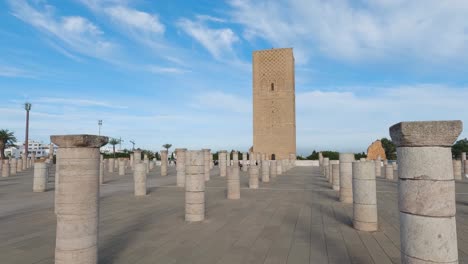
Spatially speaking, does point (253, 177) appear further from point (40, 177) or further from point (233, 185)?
point (40, 177)

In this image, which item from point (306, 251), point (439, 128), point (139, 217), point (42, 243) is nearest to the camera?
point (439, 128)

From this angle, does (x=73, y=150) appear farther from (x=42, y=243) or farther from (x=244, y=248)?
(x=244, y=248)

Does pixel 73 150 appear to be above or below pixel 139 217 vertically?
above

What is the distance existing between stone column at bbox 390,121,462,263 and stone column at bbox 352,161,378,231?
11.9 ft

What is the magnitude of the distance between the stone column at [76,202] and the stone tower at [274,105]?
48.7 m

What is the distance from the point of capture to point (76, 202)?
14.3ft

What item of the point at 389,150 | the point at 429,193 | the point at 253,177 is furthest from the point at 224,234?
the point at 389,150

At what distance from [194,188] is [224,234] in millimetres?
2036

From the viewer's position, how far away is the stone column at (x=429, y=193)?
3.26m

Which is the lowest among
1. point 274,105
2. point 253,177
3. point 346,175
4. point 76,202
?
point 253,177

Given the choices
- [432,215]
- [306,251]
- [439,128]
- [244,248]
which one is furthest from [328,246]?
[439,128]

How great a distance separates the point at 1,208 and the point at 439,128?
39.2 feet

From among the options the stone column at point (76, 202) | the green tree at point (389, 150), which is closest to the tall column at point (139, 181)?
the stone column at point (76, 202)

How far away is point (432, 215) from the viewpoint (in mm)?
3289
